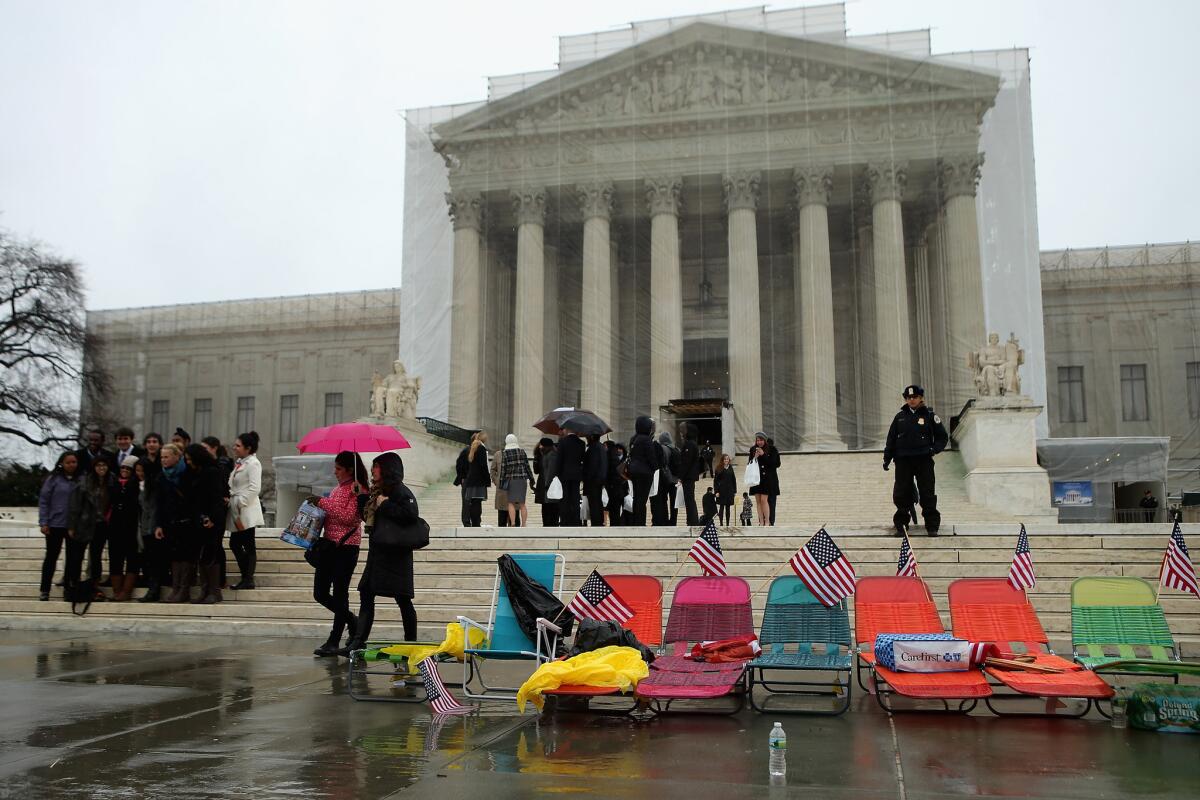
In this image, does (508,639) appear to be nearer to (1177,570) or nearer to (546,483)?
(1177,570)

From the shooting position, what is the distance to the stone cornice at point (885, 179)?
3534 cm

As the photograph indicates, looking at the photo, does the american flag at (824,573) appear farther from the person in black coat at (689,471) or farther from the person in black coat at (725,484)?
the person in black coat at (725,484)

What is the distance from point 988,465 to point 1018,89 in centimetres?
1799

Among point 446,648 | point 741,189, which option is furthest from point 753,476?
point 741,189

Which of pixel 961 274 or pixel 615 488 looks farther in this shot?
pixel 961 274

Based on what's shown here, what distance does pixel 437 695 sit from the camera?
6766 millimetres

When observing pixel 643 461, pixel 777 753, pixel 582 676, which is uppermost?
pixel 643 461

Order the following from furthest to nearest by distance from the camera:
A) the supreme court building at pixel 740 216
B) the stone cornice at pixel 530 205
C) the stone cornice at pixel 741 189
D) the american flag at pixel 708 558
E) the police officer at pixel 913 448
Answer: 1. the stone cornice at pixel 530 205
2. the stone cornice at pixel 741 189
3. the supreme court building at pixel 740 216
4. the police officer at pixel 913 448
5. the american flag at pixel 708 558

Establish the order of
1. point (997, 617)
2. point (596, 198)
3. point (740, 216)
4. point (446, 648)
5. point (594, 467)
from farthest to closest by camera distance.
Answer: point (596, 198)
point (740, 216)
point (594, 467)
point (997, 617)
point (446, 648)

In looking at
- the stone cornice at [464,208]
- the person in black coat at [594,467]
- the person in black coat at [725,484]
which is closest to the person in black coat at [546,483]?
the person in black coat at [594,467]

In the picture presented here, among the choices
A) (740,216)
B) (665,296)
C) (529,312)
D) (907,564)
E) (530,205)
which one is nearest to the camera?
(907,564)

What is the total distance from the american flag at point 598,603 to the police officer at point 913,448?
18.0 ft

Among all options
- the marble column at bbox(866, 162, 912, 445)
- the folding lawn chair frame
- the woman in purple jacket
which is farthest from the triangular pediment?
the folding lawn chair frame

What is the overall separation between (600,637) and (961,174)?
3161cm
